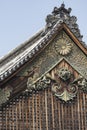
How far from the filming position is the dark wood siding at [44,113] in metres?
14.0

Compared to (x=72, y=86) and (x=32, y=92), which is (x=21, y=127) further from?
(x=72, y=86)

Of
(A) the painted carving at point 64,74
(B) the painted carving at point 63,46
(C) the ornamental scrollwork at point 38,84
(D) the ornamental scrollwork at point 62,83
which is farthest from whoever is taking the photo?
(B) the painted carving at point 63,46

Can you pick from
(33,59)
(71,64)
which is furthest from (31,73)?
(71,64)

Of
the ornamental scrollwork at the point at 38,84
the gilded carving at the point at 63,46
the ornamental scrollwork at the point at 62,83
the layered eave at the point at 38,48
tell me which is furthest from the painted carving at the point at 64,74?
the layered eave at the point at 38,48

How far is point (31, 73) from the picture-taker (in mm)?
14602

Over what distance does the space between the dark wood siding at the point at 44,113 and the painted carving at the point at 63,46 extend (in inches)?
56.9

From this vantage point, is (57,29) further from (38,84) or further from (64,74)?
(38,84)

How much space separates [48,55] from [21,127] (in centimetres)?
268

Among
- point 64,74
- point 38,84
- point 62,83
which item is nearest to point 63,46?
point 64,74

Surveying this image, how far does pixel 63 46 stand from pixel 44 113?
2.48m

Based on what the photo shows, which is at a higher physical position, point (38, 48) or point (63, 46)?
point (63, 46)

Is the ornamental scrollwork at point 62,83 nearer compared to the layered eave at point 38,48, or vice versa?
the layered eave at point 38,48

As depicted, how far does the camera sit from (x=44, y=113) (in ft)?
47.1

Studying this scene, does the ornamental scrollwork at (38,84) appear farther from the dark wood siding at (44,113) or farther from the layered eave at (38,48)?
the layered eave at (38,48)
